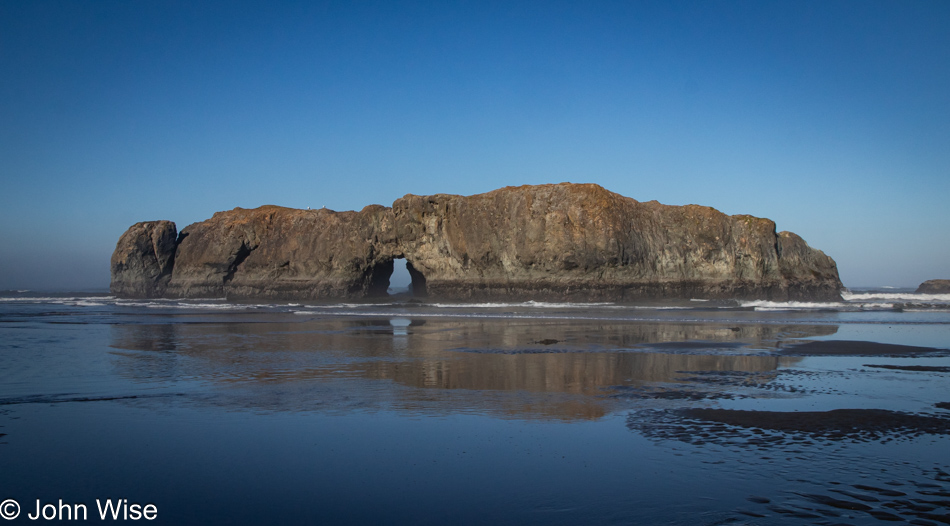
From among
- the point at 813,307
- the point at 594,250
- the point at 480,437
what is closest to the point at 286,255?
the point at 594,250

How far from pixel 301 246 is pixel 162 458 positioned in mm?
47895

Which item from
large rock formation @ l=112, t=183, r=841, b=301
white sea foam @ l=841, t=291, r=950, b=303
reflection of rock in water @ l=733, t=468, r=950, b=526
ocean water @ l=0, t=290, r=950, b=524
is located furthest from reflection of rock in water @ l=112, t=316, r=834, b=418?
white sea foam @ l=841, t=291, r=950, b=303

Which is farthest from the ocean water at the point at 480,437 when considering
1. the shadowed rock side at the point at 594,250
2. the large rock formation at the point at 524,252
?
the large rock formation at the point at 524,252

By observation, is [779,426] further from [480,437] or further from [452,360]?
[452,360]

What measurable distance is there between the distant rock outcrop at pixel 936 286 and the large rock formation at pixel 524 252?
1962cm

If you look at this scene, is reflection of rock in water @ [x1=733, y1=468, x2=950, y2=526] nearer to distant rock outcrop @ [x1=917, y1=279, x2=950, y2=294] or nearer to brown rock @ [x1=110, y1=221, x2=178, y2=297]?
brown rock @ [x1=110, y1=221, x2=178, y2=297]

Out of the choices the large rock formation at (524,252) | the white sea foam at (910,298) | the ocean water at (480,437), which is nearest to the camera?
the ocean water at (480,437)

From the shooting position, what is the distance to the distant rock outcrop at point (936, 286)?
5606cm

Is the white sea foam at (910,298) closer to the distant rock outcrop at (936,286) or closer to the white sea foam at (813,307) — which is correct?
the distant rock outcrop at (936,286)

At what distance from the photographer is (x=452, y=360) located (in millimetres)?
11727

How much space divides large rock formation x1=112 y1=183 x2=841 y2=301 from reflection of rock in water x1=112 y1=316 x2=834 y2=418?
69.8ft

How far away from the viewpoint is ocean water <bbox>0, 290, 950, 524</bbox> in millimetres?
4090

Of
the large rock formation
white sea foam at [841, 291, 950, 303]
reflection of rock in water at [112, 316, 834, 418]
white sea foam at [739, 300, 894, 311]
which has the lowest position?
reflection of rock in water at [112, 316, 834, 418]

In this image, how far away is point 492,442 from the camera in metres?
5.68
